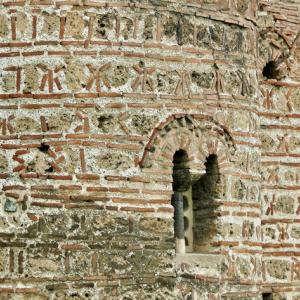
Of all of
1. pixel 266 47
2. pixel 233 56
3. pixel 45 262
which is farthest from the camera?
pixel 266 47

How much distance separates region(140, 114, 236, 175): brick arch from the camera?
1252 cm

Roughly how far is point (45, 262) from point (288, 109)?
4.31 meters

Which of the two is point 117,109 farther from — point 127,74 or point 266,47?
point 266,47

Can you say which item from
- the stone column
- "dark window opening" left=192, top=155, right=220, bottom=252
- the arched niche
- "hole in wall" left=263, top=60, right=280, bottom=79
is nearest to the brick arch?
the arched niche

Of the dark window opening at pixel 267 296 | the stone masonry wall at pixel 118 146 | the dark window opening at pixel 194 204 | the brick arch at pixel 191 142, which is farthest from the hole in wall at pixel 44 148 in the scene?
the dark window opening at pixel 267 296

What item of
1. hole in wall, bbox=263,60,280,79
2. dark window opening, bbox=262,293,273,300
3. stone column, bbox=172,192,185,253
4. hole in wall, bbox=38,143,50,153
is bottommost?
dark window opening, bbox=262,293,273,300

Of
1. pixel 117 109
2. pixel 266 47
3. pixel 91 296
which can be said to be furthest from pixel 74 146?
pixel 266 47

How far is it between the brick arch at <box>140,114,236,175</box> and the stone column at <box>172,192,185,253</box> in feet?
1.38

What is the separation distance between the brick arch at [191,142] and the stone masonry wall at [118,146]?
0.01m

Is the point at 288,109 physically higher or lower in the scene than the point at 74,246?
higher

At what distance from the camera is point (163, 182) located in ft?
41.1

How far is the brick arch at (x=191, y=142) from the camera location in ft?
41.1

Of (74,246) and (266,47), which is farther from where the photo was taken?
(266,47)

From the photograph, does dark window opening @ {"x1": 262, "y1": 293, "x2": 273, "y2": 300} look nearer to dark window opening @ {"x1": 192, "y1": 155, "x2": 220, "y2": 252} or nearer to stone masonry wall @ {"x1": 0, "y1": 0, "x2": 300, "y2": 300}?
stone masonry wall @ {"x1": 0, "y1": 0, "x2": 300, "y2": 300}
